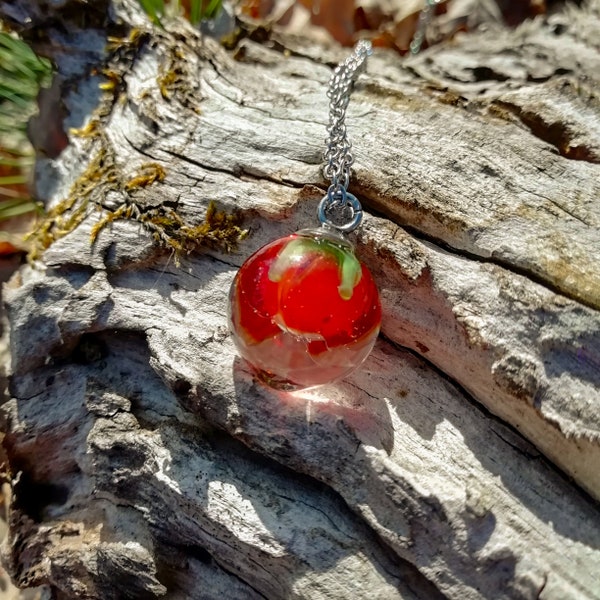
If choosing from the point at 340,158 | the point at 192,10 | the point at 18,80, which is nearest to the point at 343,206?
the point at 340,158

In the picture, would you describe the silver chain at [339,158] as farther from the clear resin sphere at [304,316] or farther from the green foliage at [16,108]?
the green foliage at [16,108]

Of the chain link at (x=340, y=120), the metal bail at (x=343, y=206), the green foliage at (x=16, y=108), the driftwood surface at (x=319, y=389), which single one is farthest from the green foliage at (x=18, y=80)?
the metal bail at (x=343, y=206)

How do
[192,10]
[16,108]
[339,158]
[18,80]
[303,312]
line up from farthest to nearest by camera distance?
1. [16,108]
2. [18,80]
3. [192,10]
4. [339,158]
5. [303,312]

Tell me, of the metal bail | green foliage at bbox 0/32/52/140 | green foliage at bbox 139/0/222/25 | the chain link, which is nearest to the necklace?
the metal bail

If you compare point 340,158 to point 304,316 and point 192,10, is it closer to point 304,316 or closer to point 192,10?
point 304,316

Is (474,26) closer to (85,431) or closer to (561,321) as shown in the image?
(561,321)

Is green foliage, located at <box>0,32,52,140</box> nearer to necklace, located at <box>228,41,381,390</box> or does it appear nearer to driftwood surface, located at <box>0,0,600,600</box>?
driftwood surface, located at <box>0,0,600,600</box>
